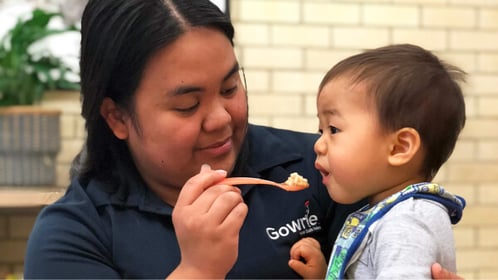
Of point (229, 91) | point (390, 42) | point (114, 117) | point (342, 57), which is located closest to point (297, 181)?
point (229, 91)

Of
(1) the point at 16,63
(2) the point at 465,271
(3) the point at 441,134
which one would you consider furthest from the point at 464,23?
(3) the point at 441,134

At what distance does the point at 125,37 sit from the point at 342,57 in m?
1.85

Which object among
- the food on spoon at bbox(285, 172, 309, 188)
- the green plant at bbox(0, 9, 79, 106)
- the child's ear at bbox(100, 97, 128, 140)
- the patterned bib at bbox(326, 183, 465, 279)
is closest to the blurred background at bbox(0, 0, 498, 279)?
the green plant at bbox(0, 9, 79, 106)

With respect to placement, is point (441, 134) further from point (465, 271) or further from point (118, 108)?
point (465, 271)

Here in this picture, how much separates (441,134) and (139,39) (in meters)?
0.54

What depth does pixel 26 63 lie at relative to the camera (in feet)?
8.98

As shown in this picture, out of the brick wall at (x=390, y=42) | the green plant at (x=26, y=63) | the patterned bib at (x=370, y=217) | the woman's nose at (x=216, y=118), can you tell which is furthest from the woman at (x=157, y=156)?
the brick wall at (x=390, y=42)

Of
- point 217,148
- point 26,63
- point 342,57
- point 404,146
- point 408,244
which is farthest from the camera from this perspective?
point 342,57

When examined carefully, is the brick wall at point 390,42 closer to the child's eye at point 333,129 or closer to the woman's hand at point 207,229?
the child's eye at point 333,129

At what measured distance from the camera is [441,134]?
1.16 m

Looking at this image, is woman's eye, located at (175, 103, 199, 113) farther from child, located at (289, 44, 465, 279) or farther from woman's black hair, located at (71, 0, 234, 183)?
child, located at (289, 44, 465, 279)

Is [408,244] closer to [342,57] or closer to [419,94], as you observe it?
[419,94]

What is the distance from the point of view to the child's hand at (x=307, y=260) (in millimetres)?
1267

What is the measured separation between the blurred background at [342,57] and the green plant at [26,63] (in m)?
0.11
